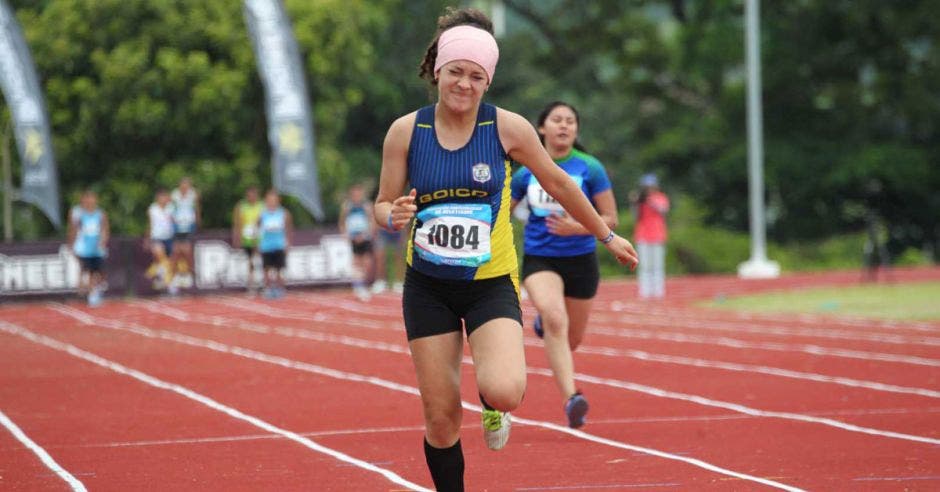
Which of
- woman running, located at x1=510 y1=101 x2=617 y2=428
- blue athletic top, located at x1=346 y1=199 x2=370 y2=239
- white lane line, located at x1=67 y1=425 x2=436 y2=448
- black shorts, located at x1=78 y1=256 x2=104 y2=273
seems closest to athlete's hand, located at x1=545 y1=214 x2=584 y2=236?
woman running, located at x1=510 y1=101 x2=617 y2=428

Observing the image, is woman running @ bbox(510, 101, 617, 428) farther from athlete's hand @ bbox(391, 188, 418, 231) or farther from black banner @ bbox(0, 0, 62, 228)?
black banner @ bbox(0, 0, 62, 228)

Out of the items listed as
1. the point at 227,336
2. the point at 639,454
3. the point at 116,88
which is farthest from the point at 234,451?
the point at 116,88

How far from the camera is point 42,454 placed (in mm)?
9508

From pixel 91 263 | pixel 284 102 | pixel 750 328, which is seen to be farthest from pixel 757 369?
pixel 284 102

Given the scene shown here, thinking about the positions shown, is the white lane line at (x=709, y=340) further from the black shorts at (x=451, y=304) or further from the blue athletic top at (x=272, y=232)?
the black shorts at (x=451, y=304)

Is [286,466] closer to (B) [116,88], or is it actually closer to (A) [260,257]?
(A) [260,257]

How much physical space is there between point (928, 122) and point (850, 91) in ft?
7.03

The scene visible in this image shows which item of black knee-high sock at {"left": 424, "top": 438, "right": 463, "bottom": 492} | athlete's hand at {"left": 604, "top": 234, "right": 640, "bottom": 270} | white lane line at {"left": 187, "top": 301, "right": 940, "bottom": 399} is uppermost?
athlete's hand at {"left": 604, "top": 234, "right": 640, "bottom": 270}

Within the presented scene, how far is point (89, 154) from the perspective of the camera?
125 ft

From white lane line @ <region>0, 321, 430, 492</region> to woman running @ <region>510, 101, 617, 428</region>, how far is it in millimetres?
1569

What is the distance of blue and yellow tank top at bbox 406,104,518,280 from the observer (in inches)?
259

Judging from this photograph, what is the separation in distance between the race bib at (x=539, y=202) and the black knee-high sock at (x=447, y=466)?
388 centimetres

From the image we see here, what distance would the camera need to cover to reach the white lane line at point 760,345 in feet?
49.7

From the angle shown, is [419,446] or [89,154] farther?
[89,154]
